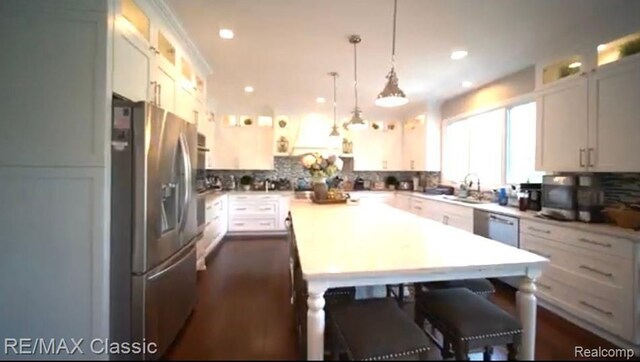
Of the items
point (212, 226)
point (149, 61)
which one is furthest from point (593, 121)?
point (212, 226)

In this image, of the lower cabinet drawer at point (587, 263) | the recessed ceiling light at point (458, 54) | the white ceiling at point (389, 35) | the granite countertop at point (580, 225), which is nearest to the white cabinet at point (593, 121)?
the white ceiling at point (389, 35)

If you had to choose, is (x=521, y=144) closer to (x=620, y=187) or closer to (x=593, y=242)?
(x=620, y=187)

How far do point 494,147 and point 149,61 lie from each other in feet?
14.1

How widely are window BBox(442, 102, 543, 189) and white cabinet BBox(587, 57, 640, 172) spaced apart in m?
1.04

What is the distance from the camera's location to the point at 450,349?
1199mm

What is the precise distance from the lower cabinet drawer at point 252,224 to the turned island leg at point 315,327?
4.88 meters

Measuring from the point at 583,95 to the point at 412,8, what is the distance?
5.61 feet

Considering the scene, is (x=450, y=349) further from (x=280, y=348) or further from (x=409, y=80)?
(x=409, y=80)

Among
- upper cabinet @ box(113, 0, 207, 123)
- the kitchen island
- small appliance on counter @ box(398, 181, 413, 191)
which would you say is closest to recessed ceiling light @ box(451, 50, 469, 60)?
the kitchen island

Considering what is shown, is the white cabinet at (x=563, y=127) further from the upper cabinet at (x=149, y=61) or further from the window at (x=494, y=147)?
the upper cabinet at (x=149, y=61)

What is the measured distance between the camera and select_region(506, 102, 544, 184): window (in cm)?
371

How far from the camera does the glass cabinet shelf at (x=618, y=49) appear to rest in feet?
7.64

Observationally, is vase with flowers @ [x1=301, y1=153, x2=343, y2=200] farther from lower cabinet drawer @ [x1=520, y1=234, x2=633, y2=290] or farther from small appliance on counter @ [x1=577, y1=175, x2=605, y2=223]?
small appliance on counter @ [x1=577, y1=175, x2=605, y2=223]
